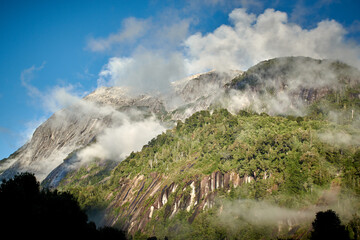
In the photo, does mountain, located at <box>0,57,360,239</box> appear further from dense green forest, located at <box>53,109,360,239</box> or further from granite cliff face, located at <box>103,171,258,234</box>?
granite cliff face, located at <box>103,171,258,234</box>

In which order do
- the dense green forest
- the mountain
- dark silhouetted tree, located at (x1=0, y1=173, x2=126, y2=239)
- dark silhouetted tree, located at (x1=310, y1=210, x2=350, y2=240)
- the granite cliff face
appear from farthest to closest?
the granite cliff face
the mountain
the dense green forest
dark silhouetted tree, located at (x1=310, y1=210, x2=350, y2=240)
dark silhouetted tree, located at (x1=0, y1=173, x2=126, y2=239)

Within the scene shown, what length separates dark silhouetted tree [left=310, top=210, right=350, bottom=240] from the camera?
76.8 meters

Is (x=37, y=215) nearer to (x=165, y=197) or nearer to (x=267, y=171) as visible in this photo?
(x=267, y=171)

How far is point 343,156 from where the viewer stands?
11956cm

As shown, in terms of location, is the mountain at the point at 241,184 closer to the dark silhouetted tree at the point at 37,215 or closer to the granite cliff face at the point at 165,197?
the granite cliff face at the point at 165,197

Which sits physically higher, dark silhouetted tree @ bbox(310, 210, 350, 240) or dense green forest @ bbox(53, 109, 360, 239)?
dense green forest @ bbox(53, 109, 360, 239)

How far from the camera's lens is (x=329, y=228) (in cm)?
7906

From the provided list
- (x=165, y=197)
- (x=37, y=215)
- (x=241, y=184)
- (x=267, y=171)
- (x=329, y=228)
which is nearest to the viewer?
(x=37, y=215)

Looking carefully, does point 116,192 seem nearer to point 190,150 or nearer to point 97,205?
point 97,205

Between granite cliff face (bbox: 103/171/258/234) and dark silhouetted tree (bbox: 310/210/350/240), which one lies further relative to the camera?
granite cliff face (bbox: 103/171/258/234)

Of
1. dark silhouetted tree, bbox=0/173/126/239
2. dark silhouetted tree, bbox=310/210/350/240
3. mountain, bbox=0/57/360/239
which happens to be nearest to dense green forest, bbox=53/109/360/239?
mountain, bbox=0/57/360/239

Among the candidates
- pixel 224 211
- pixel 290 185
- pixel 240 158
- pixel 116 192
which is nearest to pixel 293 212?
pixel 290 185

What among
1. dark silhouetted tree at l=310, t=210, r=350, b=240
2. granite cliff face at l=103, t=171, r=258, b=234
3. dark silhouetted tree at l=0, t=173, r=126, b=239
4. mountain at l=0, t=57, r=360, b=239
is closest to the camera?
dark silhouetted tree at l=0, t=173, r=126, b=239

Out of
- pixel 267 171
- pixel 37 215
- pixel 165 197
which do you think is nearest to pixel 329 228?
pixel 267 171
